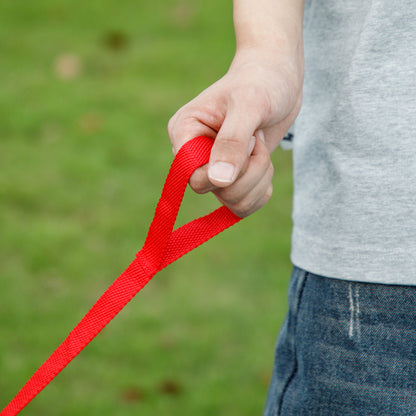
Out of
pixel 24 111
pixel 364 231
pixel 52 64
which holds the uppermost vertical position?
pixel 52 64

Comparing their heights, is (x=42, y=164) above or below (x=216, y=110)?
above

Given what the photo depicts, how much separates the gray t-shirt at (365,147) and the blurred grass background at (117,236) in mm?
1248

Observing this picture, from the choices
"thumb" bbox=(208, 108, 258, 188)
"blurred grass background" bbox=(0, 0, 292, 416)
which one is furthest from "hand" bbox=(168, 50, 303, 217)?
"blurred grass background" bbox=(0, 0, 292, 416)

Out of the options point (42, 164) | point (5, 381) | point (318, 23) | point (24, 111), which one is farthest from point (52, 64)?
point (318, 23)

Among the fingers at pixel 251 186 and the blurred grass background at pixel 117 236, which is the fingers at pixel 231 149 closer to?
the fingers at pixel 251 186

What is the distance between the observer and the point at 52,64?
365 cm

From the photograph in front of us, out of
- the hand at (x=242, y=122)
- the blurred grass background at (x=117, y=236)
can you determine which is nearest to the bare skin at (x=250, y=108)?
the hand at (x=242, y=122)

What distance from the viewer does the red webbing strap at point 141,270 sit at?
2.70 feet

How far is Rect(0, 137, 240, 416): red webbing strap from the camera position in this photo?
82 centimetres

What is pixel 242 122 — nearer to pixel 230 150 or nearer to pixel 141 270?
pixel 230 150

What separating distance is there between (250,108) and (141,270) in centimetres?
29

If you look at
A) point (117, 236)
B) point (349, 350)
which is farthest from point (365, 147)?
point (117, 236)

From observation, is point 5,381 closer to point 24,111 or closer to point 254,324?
point 254,324

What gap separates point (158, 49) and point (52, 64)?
69 centimetres
